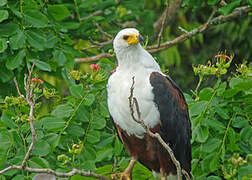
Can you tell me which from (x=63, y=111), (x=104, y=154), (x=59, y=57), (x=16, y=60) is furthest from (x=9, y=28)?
(x=104, y=154)

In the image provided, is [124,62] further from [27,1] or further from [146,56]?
[27,1]

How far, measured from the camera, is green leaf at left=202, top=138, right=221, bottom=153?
369 centimetres

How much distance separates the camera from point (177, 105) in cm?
380

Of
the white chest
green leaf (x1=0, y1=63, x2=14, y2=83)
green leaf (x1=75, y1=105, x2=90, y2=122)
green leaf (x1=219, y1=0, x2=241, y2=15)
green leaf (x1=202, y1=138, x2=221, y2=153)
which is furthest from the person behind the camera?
green leaf (x1=219, y1=0, x2=241, y2=15)

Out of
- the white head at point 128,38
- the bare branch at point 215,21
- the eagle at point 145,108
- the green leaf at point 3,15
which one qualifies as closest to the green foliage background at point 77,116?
the green leaf at point 3,15

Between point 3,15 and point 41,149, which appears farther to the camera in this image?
point 3,15

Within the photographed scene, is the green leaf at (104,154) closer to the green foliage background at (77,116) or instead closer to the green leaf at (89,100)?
the green foliage background at (77,116)

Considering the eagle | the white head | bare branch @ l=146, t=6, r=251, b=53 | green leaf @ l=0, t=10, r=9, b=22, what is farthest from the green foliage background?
bare branch @ l=146, t=6, r=251, b=53

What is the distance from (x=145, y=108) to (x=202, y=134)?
19.4 inches

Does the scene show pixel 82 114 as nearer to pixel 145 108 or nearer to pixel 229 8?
pixel 145 108

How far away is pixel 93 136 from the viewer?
3797 millimetres

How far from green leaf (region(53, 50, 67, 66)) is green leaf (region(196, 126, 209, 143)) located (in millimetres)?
1342

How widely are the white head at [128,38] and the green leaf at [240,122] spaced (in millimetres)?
941

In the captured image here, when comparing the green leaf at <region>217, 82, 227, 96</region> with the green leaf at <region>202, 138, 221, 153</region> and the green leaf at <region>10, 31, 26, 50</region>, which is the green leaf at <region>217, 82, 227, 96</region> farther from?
the green leaf at <region>10, 31, 26, 50</region>
